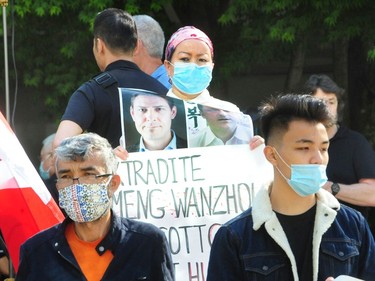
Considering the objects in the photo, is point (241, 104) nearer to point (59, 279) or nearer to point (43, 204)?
point (43, 204)

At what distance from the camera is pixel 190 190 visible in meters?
5.50

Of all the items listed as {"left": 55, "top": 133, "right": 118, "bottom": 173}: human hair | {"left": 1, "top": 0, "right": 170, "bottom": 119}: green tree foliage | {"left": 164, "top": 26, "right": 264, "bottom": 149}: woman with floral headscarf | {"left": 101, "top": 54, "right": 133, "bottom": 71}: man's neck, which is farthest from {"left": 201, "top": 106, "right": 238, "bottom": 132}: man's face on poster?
{"left": 1, "top": 0, "right": 170, "bottom": 119}: green tree foliage

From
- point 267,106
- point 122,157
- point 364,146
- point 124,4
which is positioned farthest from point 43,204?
point 124,4

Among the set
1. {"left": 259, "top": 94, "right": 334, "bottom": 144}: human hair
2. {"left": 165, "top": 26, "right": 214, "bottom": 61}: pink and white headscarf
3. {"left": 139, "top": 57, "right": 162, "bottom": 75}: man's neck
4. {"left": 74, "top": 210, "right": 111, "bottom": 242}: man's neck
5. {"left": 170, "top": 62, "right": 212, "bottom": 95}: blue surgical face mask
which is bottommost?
{"left": 74, "top": 210, "right": 111, "bottom": 242}: man's neck

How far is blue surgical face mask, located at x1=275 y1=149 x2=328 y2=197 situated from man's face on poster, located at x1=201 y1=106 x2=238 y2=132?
1.26m

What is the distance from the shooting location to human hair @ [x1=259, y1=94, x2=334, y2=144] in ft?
14.4

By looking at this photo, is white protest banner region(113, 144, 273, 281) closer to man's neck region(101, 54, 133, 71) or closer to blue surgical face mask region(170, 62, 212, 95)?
blue surgical face mask region(170, 62, 212, 95)

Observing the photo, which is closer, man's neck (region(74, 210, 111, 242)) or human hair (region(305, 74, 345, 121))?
man's neck (region(74, 210, 111, 242))

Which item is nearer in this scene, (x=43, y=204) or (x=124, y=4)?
(x=43, y=204)

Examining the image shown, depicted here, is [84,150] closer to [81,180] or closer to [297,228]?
[81,180]

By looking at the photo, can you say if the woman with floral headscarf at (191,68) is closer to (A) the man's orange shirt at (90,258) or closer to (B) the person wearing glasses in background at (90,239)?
(B) the person wearing glasses in background at (90,239)

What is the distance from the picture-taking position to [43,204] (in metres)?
5.52

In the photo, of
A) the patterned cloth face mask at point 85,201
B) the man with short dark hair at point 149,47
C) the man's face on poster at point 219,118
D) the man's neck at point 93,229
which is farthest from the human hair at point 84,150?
the man with short dark hair at point 149,47

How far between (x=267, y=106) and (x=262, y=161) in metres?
1.01
